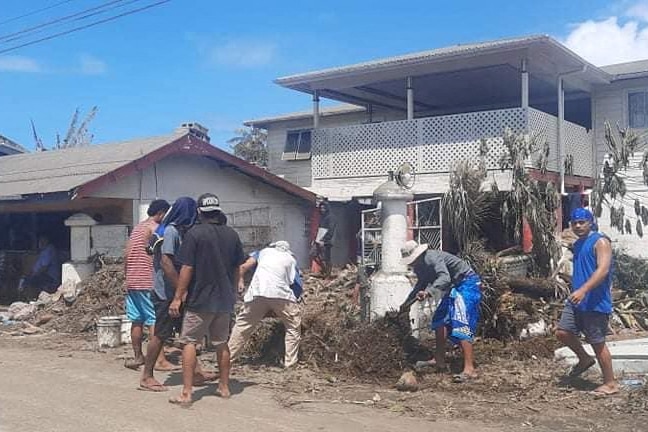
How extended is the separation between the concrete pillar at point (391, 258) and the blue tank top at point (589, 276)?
8.01ft

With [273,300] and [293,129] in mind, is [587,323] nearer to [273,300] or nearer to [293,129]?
[273,300]

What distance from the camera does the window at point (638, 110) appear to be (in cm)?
1619

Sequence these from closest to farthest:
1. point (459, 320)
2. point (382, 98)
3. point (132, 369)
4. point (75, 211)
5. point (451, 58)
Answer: point (459, 320) < point (132, 369) < point (75, 211) < point (451, 58) < point (382, 98)

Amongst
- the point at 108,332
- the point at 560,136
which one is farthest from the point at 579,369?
the point at 560,136

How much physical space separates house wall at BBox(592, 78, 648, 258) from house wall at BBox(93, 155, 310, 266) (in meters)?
6.61

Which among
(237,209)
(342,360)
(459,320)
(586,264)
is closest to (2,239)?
(237,209)

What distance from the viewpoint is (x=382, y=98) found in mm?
18562

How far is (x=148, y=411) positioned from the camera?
20.1ft

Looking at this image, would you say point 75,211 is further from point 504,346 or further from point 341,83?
point 504,346

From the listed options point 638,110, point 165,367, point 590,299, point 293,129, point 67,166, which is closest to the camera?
point 590,299

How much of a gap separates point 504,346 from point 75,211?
28.1 feet

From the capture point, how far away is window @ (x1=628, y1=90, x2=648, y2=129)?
53.1 feet

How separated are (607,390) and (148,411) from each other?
12.9 ft

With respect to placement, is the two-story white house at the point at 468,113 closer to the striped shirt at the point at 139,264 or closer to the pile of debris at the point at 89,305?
the pile of debris at the point at 89,305
